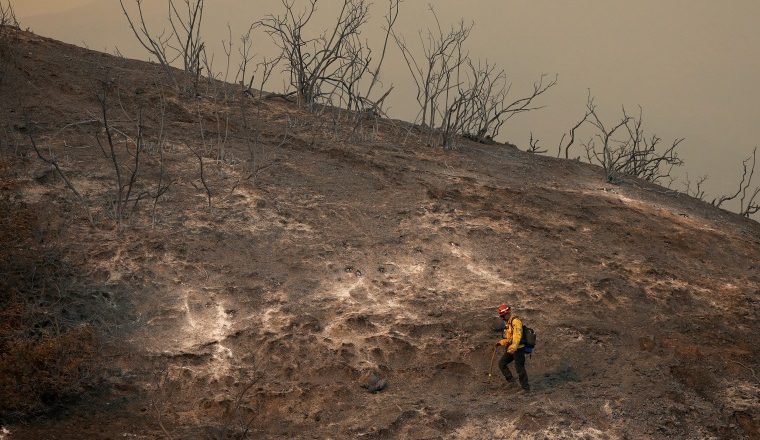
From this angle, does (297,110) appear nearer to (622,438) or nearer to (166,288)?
(166,288)

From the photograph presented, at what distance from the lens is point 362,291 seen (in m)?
9.43

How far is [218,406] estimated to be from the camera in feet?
24.8

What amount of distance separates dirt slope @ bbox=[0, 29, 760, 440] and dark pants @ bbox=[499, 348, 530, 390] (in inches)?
6.6

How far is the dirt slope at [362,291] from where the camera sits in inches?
296

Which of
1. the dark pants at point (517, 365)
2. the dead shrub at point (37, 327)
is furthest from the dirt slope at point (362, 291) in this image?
the dark pants at point (517, 365)

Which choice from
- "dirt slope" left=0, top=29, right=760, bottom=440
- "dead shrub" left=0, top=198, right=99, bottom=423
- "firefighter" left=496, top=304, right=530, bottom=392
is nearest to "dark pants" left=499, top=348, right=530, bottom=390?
"firefighter" left=496, top=304, right=530, bottom=392

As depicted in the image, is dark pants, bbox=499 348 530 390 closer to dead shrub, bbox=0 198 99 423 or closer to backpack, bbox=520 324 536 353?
backpack, bbox=520 324 536 353

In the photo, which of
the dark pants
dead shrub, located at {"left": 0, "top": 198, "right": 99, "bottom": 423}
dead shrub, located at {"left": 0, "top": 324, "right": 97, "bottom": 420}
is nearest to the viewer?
dead shrub, located at {"left": 0, "top": 324, "right": 97, "bottom": 420}

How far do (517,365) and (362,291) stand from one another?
94.2 inches

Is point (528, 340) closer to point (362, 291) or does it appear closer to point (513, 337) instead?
point (513, 337)

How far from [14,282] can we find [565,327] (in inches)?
240

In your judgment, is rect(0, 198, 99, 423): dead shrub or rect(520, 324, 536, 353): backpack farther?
rect(520, 324, 536, 353): backpack

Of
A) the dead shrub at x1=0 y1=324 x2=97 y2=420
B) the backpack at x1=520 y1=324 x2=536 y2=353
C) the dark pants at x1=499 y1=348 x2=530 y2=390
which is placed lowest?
the dead shrub at x1=0 y1=324 x2=97 y2=420

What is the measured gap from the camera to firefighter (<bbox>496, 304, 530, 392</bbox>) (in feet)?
24.9
